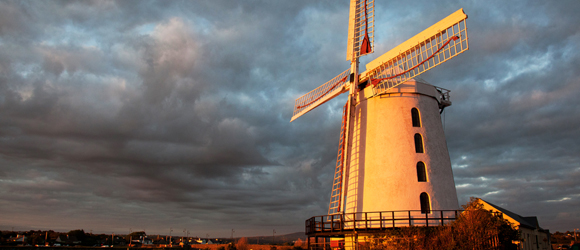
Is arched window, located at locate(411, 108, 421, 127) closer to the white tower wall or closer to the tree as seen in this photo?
the white tower wall

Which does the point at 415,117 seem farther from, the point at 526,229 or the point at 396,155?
the point at 526,229

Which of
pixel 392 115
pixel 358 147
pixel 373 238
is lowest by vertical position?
pixel 373 238

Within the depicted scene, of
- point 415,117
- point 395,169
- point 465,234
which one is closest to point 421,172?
point 395,169

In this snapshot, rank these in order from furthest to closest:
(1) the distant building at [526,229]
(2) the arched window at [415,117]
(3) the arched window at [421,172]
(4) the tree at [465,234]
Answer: (1) the distant building at [526,229] → (2) the arched window at [415,117] → (3) the arched window at [421,172] → (4) the tree at [465,234]

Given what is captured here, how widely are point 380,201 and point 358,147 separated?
11.8 ft

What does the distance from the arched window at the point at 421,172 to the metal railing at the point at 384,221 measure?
178cm

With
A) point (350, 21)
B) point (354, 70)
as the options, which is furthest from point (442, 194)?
point (350, 21)

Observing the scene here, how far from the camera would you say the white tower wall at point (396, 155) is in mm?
19953

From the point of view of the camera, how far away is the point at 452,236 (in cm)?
1645

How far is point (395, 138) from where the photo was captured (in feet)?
68.8

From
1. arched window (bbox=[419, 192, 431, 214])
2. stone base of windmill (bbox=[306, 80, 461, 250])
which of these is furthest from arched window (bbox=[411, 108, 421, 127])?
arched window (bbox=[419, 192, 431, 214])

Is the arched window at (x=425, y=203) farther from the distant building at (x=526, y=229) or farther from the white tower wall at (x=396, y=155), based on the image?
the distant building at (x=526, y=229)

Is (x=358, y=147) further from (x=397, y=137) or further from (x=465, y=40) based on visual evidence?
(x=465, y=40)

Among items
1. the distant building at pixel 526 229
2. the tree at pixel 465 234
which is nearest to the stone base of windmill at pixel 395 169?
the tree at pixel 465 234
